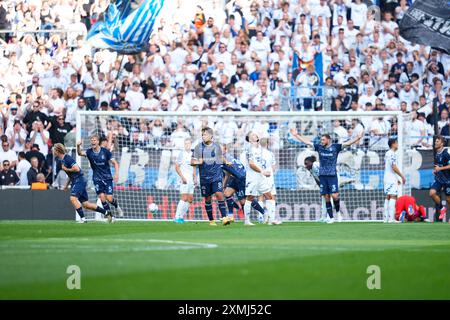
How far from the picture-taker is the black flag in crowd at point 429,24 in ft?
84.3

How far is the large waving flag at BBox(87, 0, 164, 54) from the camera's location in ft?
90.2

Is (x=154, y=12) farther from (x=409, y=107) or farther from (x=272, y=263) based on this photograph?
(x=272, y=263)

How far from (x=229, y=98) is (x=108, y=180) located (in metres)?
4.77

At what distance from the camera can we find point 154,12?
27547mm

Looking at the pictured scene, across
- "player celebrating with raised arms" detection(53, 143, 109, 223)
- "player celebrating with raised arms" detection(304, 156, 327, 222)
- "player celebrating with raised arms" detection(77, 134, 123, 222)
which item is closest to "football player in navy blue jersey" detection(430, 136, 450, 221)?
"player celebrating with raised arms" detection(304, 156, 327, 222)

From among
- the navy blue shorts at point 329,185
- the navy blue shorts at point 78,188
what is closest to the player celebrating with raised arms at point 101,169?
the navy blue shorts at point 78,188

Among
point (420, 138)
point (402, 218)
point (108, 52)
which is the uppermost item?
point (108, 52)

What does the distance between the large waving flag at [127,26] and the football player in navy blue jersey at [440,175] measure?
7.78 meters

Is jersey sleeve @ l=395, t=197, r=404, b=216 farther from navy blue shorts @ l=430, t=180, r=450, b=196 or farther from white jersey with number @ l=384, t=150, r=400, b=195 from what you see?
navy blue shorts @ l=430, t=180, r=450, b=196

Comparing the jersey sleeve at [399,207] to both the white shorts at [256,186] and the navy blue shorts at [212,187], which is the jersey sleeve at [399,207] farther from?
the navy blue shorts at [212,187]

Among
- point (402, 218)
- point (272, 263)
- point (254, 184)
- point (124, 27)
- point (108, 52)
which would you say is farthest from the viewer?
point (108, 52)

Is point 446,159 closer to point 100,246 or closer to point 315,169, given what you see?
point 315,169

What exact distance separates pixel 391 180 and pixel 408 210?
825 millimetres
